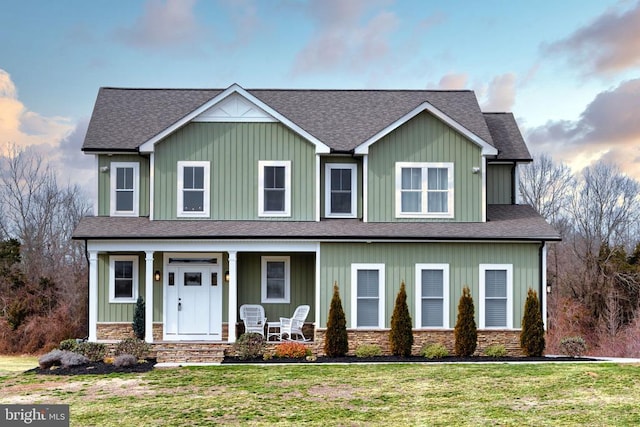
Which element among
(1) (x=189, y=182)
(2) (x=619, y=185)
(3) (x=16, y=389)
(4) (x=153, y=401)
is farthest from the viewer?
(2) (x=619, y=185)

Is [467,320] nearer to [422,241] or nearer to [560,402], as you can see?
[422,241]

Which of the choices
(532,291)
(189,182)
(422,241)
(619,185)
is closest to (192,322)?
(189,182)

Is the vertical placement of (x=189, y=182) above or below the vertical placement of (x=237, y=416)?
above

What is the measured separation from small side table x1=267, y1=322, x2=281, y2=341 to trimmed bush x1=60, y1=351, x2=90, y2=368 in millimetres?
5302

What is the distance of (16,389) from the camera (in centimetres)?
1659

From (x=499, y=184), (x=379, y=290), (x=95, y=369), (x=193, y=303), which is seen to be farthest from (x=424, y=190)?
(x=95, y=369)

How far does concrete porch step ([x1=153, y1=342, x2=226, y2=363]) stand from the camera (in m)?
20.7

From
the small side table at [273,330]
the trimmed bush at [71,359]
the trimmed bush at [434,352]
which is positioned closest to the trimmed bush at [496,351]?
the trimmed bush at [434,352]

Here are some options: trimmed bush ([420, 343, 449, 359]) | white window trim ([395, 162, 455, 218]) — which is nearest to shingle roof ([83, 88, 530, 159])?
white window trim ([395, 162, 455, 218])

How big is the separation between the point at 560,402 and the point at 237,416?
6.08m

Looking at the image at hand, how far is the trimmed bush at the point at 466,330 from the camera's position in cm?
2141

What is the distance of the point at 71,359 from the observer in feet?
63.4

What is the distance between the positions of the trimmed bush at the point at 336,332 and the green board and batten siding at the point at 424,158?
3.05 metres

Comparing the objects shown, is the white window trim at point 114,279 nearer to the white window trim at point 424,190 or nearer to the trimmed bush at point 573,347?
the white window trim at point 424,190
